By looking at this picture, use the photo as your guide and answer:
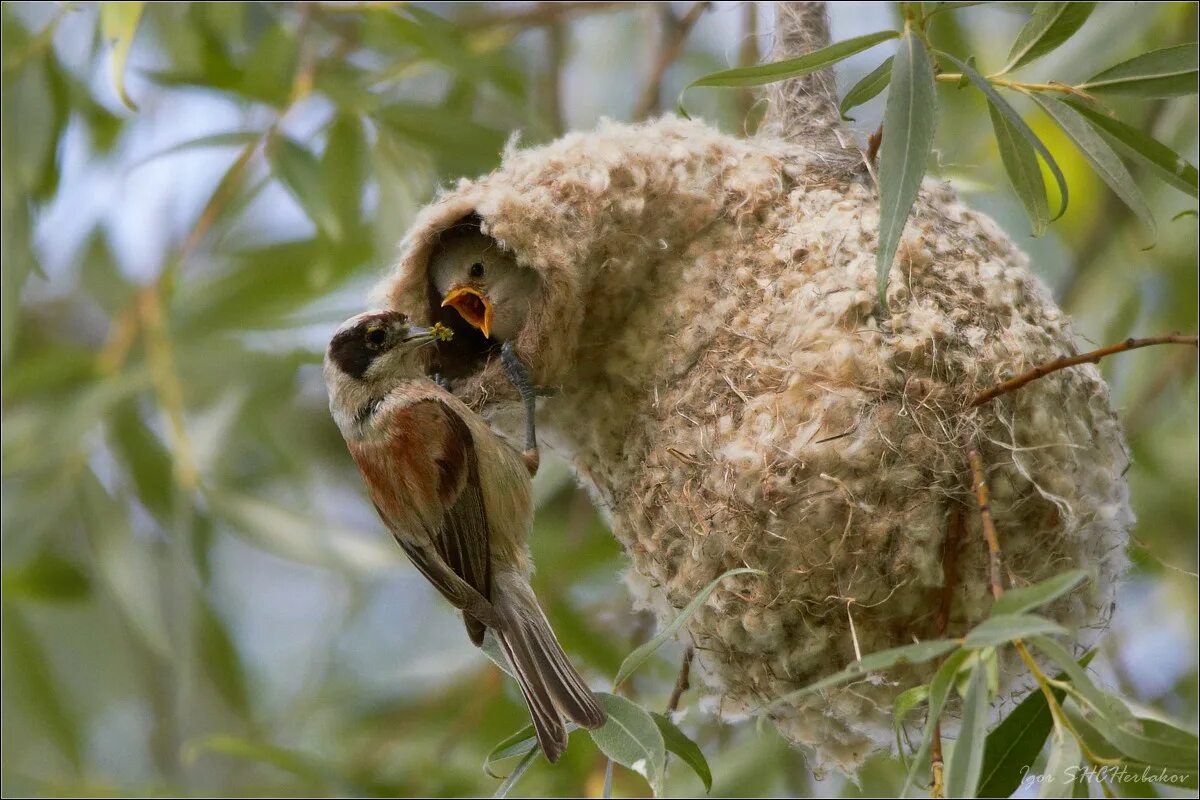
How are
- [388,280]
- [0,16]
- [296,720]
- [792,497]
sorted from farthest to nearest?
[296,720] < [0,16] < [388,280] < [792,497]

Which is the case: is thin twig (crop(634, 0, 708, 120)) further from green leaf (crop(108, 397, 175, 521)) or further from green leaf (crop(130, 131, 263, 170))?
green leaf (crop(108, 397, 175, 521))

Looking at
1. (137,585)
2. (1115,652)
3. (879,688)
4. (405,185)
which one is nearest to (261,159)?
(405,185)

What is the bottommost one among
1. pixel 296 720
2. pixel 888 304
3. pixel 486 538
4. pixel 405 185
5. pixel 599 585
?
pixel 296 720

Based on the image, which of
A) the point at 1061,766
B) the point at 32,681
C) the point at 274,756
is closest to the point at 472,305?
the point at 274,756

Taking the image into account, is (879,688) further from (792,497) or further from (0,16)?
(0,16)

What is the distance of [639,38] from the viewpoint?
5.47 m

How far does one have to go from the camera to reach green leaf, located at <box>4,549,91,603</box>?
479cm

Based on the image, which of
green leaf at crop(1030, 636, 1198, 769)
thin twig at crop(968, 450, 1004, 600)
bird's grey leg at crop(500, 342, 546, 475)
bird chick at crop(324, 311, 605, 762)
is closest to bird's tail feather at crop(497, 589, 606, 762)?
bird chick at crop(324, 311, 605, 762)

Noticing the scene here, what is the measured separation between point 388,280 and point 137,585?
1568 millimetres

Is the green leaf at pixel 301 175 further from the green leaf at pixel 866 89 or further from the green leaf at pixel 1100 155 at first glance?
the green leaf at pixel 1100 155

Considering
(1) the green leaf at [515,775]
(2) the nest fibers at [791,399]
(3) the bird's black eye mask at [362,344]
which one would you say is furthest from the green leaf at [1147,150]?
(3) the bird's black eye mask at [362,344]

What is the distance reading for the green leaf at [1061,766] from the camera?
1.96 meters

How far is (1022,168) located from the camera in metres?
2.32

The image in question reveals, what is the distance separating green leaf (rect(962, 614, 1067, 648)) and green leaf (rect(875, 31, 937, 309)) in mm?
535
